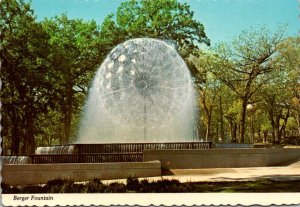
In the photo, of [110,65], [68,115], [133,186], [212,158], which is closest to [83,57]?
[68,115]

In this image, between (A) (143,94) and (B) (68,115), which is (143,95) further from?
(B) (68,115)

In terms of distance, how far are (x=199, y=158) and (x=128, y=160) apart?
2.58 meters

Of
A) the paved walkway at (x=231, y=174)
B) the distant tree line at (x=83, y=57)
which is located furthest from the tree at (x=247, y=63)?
the paved walkway at (x=231, y=174)

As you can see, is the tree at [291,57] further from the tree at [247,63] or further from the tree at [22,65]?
the tree at [22,65]

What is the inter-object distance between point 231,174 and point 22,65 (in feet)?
52.4

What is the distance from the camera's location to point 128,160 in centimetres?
1689

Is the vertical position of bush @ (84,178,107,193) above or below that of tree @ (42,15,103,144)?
below

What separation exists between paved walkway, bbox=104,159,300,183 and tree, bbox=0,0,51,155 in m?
13.6

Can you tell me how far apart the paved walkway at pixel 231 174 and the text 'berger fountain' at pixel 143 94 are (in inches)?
168

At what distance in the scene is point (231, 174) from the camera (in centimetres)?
1504

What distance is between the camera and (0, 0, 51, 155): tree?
26188 mm

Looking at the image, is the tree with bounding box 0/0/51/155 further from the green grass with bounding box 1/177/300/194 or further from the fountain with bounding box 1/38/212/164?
the green grass with bounding box 1/177/300/194

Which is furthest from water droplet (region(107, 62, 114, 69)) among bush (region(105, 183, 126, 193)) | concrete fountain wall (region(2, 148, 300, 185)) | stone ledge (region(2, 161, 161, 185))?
bush (region(105, 183, 126, 193))

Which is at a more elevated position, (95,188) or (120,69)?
(120,69)
